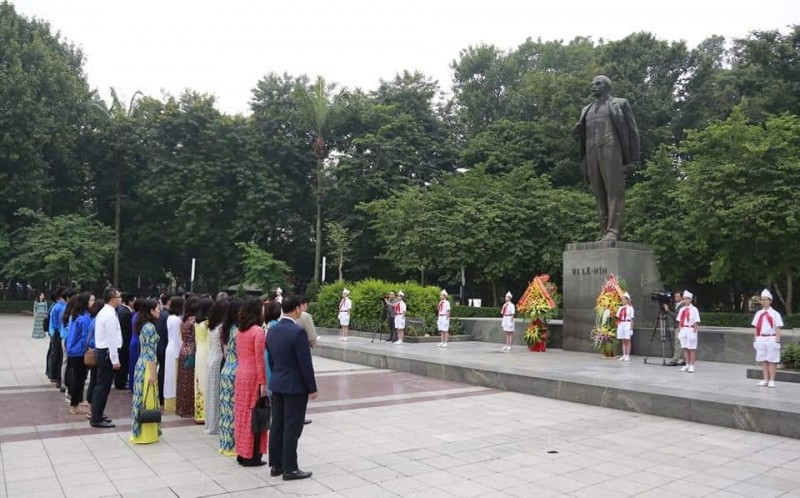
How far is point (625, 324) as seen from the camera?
1302 centimetres

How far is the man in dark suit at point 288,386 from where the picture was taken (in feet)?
17.3

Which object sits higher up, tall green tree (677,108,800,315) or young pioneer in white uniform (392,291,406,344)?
tall green tree (677,108,800,315)

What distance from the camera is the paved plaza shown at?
16.9 feet

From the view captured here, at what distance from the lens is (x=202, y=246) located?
35.8 metres

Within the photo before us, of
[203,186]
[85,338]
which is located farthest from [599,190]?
[203,186]

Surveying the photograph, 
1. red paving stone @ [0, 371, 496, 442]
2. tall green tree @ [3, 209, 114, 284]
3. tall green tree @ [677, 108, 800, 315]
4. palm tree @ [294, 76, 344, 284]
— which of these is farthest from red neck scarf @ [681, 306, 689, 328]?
tall green tree @ [3, 209, 114, 284]

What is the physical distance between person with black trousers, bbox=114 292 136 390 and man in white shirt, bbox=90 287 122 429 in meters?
1.62


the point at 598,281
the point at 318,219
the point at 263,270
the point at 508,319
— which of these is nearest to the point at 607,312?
the point at 598,281

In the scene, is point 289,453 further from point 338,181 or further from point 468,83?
point 468,83

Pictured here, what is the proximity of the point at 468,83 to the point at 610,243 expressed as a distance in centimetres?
3346

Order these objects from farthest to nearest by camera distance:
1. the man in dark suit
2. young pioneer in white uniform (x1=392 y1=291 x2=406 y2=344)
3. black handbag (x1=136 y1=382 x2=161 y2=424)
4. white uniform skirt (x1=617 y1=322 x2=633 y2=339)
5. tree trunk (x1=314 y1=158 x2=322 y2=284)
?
tree trunk (x1=314 y1=158 x2=322 y2=284) < young pioneer in white uniform (x1=392 y1=291 x2=406 y2=344) < white uniform skirt (x1=617 y1=322 x2=633 y2=339) < black handbag (x1=136 y1=382 x2=161 y2=424) < the man in dark suit

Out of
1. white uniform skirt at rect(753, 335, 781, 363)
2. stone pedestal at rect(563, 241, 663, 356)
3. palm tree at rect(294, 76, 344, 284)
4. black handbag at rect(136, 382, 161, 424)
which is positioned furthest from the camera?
palm tree at rect(294, 76, 344, 284)

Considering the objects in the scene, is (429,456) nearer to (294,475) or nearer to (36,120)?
(294,475)

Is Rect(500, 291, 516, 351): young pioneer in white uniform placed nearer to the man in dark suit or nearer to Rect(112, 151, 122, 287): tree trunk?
the man in dark suit
